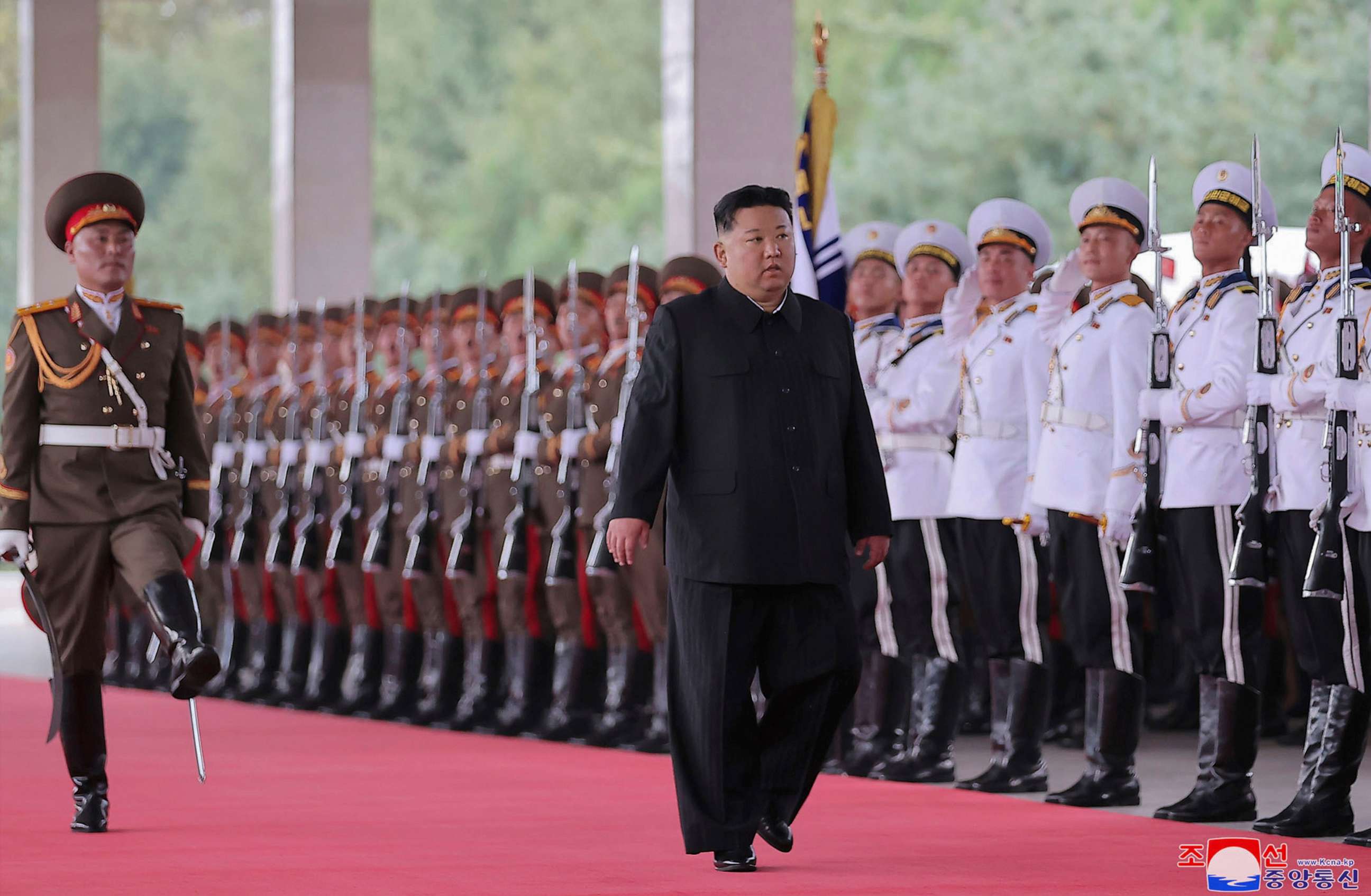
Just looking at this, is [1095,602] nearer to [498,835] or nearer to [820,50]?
[498,835]

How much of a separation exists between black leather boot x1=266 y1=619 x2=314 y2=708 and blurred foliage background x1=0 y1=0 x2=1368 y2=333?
1650 cm

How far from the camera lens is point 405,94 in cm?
3662

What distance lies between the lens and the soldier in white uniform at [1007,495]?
7.54 metres

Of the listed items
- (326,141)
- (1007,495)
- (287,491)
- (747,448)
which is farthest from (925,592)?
(326,141)

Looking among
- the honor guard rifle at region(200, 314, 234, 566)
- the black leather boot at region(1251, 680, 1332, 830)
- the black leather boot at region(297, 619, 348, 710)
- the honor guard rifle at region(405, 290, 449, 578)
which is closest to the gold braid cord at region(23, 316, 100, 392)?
the black leather boot at region(1251, 680, 1332, 830)

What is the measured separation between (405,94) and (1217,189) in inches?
1206

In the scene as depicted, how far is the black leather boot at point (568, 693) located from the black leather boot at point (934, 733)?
1983 millimetres

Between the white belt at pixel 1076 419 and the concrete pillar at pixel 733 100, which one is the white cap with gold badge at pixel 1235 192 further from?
the concrete pillar at pixel 733 100

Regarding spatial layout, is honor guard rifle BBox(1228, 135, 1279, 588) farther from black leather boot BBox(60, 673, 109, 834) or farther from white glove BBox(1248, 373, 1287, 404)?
black leather boot BBox(60, 673, 109, 834)

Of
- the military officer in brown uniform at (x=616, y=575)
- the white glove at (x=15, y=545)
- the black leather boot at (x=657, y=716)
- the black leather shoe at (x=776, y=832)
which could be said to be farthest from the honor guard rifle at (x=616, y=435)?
the black leather shoe at (x=776, y=832)

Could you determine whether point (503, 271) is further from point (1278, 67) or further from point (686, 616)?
point (686, 616)

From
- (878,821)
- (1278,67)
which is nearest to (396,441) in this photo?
(878,821)

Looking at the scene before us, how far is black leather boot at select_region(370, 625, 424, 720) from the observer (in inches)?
432

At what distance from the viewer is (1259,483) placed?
6.36 m
